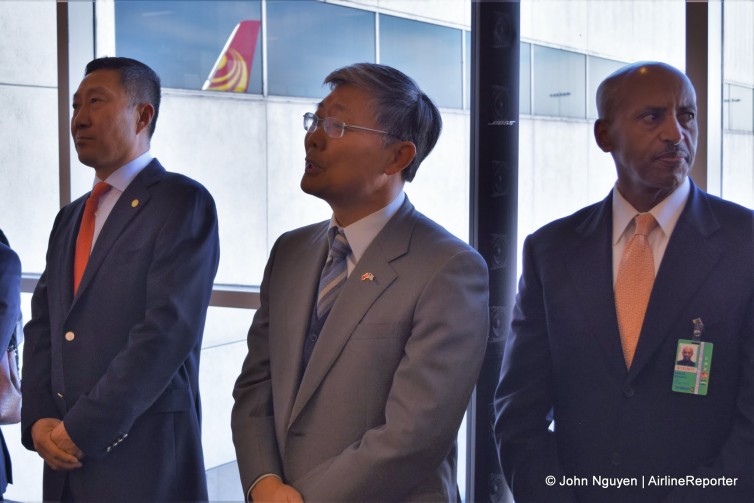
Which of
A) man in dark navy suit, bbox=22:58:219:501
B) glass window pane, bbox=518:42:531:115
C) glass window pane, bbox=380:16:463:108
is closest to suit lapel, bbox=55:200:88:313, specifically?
man in dark navy suit, bbox=22:58:219:501

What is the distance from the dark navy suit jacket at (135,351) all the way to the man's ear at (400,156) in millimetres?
823

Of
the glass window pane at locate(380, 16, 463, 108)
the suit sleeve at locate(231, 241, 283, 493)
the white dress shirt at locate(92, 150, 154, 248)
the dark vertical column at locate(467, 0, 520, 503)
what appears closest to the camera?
the suit sleeve at locate(231, 241, 283, 493)

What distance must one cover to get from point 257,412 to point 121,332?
692 millimetres

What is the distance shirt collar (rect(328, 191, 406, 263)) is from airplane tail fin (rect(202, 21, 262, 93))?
8.91 feet

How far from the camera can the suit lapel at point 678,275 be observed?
194cm

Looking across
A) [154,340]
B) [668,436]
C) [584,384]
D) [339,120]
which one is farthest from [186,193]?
[668,436]

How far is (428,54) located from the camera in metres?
3.38

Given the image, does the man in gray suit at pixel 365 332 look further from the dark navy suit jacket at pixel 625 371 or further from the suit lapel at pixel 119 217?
the suit lapel at pixel 119 217

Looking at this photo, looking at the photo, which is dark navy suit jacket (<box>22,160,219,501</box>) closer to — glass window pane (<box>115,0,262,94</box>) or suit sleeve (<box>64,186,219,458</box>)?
suit sleeve (<box>64,186,219,458</box>)

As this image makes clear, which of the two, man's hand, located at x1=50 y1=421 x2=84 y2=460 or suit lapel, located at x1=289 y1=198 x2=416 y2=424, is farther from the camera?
man's hand, located at x1=50 y1=421 x2=84 y2=460

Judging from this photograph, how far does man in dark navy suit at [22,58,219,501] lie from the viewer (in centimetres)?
251

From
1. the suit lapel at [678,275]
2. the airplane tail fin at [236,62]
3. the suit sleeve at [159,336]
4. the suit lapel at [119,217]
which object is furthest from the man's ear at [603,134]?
the airplane tail fin at [236,62]

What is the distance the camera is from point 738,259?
192cm

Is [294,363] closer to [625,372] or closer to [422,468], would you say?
[422,468]
